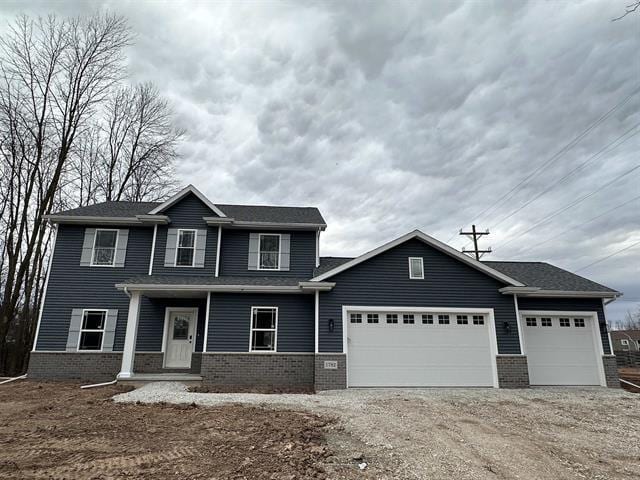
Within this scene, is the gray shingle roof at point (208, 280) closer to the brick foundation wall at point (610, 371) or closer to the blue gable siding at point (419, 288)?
the blue gable siding at point (419, 288)

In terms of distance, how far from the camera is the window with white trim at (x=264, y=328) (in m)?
11.3

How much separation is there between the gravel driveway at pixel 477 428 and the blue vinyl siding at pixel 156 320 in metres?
1.91

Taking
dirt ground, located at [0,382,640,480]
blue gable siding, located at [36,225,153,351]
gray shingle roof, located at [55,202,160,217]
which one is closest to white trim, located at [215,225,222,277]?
blue gable siding, located at [36,225,153,351]

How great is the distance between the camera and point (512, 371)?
1098 centimetres

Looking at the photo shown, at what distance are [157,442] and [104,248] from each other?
32.1 feet

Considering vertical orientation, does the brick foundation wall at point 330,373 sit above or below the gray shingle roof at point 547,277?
below

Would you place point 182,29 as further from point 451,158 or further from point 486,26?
point 451,158

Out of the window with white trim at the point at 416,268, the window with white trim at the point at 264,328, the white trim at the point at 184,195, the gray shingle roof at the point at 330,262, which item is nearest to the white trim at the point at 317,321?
the window with white trim at the point at 264,328

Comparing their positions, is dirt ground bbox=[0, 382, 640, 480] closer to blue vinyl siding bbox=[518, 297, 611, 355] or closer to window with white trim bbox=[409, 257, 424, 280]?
blue vinyl siding bbox=[518, 297, 611, 355]

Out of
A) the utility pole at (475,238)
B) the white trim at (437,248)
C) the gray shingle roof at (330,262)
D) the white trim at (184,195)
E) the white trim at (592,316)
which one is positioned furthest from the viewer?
the utility pole at (475,238)

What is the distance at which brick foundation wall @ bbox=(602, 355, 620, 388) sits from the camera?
11562 mm

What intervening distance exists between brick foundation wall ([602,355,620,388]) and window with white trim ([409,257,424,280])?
21.9 feet

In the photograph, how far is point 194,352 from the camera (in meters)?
12.2

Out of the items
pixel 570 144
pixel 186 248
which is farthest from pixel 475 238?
pixel 186 248
